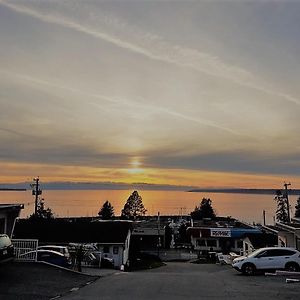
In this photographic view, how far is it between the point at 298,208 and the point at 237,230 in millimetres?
39614

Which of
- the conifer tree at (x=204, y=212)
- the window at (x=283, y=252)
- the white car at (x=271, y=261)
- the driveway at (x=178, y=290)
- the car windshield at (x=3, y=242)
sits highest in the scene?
the conifer tree at (x=204, y=212)

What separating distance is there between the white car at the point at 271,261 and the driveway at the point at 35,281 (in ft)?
27.0

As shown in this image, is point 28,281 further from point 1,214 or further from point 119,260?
point 119,260

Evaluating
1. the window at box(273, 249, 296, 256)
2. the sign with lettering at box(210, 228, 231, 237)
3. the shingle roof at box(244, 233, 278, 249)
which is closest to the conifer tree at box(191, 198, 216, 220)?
the sign with lettering at box(210, 228, 231, 237)

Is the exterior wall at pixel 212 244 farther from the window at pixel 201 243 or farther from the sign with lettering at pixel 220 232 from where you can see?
the sign with lettering at pixel 220 232

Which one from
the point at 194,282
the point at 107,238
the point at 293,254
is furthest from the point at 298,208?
the point at 194,282

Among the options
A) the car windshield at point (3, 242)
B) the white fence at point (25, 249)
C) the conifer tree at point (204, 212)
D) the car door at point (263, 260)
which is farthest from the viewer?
the conifer tree at point (204, 212)

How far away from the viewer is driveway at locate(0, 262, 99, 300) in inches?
563

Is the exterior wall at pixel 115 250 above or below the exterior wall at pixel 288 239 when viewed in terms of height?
below

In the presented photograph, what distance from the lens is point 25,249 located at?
77.0 ft

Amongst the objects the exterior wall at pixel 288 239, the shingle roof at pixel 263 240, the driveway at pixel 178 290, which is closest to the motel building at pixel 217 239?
the shingle roof at pixel 263 240

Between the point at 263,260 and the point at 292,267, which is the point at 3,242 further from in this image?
the point at 292,267

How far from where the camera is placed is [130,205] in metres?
120

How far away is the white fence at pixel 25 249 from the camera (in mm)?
22947
